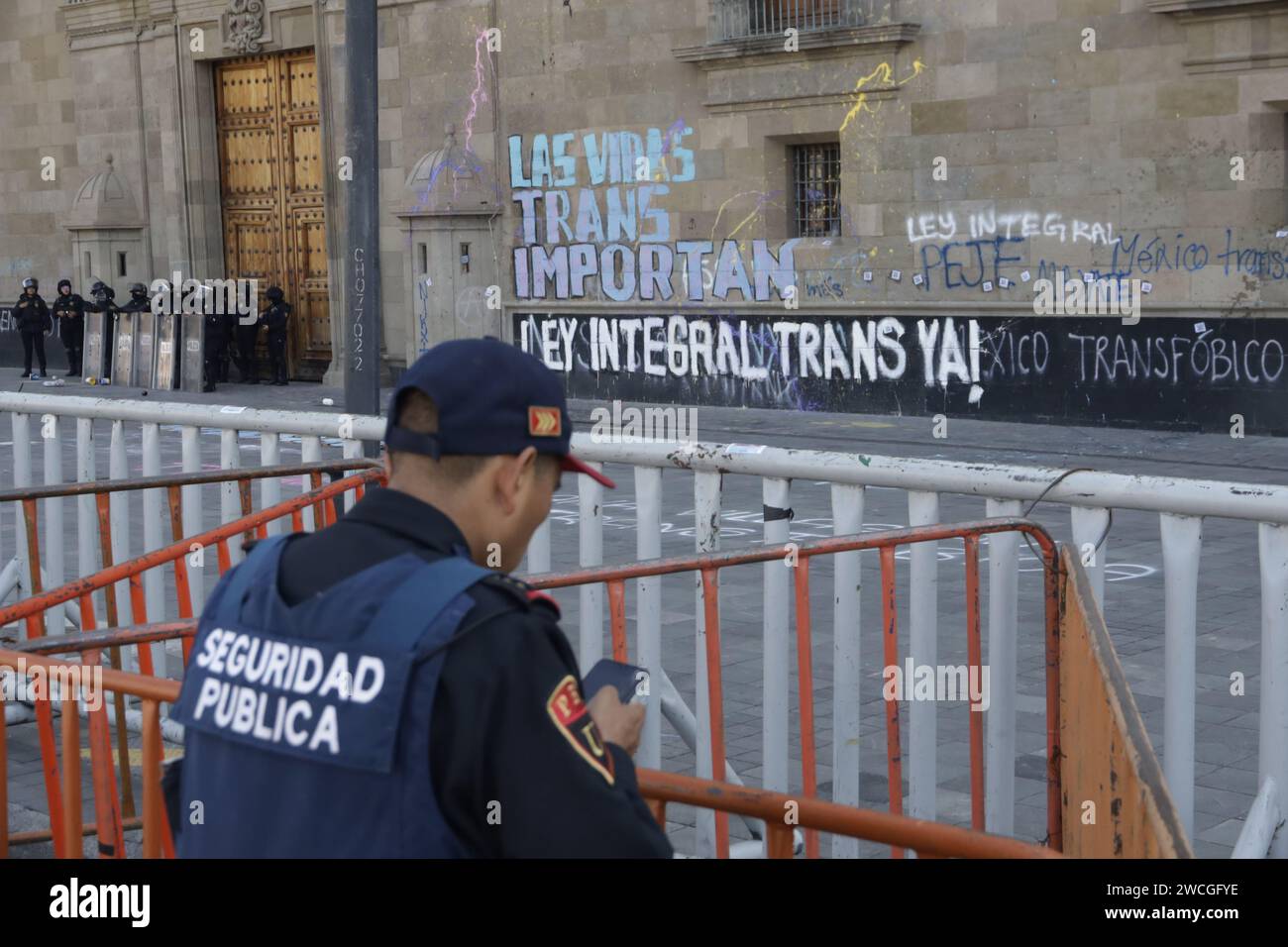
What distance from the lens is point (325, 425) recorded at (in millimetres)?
6648

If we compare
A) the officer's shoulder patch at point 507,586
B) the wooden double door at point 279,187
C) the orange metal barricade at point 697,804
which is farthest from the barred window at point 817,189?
the officer's shoulder patch at point 507,586

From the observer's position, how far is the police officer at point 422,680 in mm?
2098

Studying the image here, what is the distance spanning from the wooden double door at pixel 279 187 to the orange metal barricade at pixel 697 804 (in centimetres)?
2205

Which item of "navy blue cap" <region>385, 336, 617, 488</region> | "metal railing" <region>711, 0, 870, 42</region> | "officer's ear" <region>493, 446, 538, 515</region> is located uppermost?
"metal railing" <region>711, 0, 870, 42</region>

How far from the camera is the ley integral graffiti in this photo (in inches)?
611

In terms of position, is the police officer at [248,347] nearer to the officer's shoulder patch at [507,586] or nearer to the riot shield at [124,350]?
the riot shield at [124,350]

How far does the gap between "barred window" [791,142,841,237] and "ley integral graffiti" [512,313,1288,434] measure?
1.08m

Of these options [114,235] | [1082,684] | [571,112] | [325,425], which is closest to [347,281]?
[325,425]

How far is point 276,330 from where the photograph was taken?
24.9 m

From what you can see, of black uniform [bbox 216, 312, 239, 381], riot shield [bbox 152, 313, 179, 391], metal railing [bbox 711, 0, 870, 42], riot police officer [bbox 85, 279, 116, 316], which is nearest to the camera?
metal railing [bbox 711, 0, 870, 42]

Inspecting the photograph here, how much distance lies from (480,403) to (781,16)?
56.6 ft

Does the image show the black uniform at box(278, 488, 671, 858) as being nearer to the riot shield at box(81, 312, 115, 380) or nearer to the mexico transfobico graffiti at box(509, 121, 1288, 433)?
the mexico transfobico graffiti at box(509, 121, 1288, 433)

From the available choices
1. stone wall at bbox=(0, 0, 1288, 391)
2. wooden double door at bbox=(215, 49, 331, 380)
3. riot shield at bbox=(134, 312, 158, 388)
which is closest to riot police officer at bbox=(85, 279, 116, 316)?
riot shield at bbox=(134, 312, 158, 388)

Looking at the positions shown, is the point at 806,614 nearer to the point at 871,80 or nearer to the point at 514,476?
the point at 514,476
